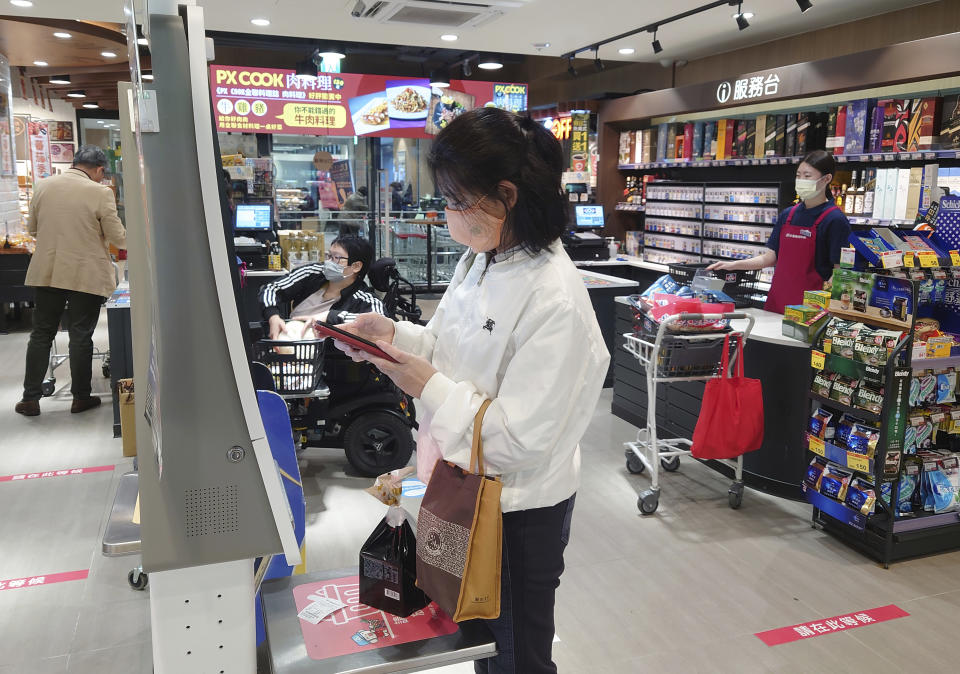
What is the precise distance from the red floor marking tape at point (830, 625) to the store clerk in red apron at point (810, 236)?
2.52 meters

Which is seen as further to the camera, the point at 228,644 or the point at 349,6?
the point at 349,6

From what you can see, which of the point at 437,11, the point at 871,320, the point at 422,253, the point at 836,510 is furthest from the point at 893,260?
the point at 422,253

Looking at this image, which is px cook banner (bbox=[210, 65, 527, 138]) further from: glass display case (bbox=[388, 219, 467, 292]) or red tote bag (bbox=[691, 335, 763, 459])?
red tote bag (bbox=[691, 335, 763, 459])

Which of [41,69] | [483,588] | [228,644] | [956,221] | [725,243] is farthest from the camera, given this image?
[41,69]

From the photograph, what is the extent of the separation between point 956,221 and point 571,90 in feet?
33.5

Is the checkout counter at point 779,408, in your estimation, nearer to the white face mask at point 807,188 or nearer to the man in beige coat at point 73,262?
the white face mask at point 807,188

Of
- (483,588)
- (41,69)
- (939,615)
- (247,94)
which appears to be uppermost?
(41,69)

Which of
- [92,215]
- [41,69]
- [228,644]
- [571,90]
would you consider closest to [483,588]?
[228,644]

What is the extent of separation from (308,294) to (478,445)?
3347mm

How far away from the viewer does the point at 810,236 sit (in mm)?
5086

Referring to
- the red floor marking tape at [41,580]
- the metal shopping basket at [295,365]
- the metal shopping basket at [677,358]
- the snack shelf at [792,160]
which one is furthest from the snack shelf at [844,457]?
the red floor marking tape at [41,580]

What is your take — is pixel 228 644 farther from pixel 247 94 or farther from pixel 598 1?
pixel 247 94

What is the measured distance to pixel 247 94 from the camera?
871cm

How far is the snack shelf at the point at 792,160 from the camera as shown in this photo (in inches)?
231
